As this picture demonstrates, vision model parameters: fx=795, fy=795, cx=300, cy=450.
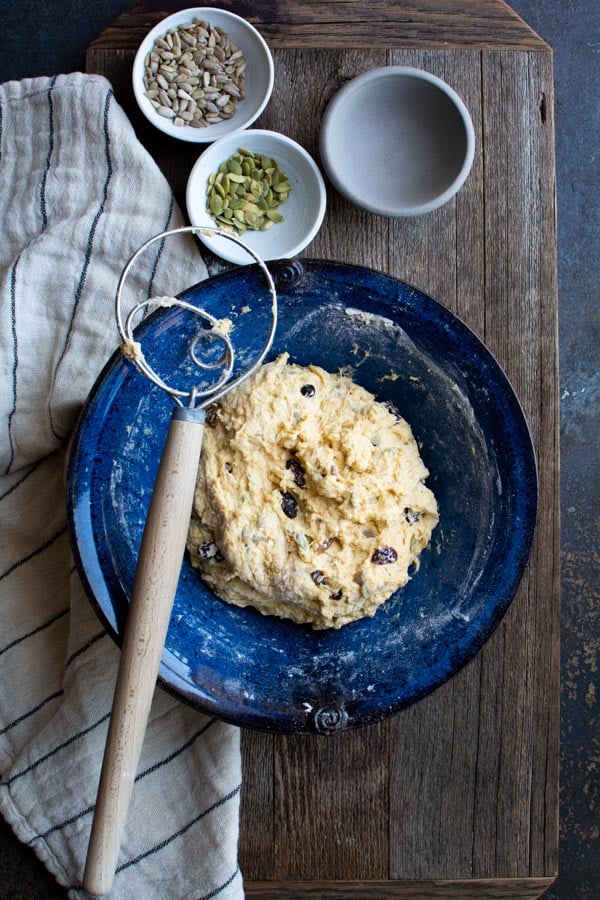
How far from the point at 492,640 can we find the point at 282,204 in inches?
38.1

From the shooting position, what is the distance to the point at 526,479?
1.33m

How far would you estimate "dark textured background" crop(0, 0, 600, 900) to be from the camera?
1884 millimetres

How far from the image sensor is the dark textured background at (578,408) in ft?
6.18

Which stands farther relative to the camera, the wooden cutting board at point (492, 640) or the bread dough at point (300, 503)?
the wooden cutting board at point (492, 640)

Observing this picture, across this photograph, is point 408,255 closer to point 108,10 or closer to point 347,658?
point 347,658

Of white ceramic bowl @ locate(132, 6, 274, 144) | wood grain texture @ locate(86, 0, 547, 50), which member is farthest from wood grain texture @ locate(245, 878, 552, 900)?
wood grain texture @ locate(86, 0, 547, 50)

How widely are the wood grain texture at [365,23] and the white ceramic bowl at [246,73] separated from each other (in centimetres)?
4

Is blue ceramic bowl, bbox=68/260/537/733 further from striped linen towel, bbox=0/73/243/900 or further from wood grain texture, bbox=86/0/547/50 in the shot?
wood grain texture, bbox=86/0/547/50

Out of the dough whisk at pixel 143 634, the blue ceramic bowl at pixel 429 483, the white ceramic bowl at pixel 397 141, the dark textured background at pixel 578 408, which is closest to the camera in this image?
the dough whisk at pixel 143 634

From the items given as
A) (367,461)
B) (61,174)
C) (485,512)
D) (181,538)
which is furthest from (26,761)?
(61,174)

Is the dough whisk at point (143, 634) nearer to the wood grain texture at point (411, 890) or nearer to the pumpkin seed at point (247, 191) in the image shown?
the pumpkin seed at point (247, 191)

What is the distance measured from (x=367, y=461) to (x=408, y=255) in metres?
0.48

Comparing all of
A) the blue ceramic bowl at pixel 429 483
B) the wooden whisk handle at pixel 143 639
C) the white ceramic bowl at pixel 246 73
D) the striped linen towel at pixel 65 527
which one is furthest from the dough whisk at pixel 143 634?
the white ceramic bowl at pixel 246 73

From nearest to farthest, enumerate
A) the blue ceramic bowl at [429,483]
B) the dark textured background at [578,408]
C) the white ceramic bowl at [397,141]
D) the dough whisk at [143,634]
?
1. the dough whisk at [143,634]
2. the blue ceramic bowl at [429,483]
3. the white ceramic bowl at [397,141]
4. the dark textured background at [578,408]
